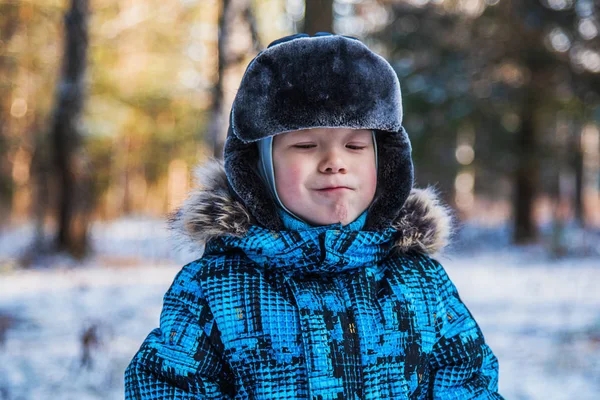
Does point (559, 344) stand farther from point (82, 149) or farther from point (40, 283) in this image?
point (82, 149)

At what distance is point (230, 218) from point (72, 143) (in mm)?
8520

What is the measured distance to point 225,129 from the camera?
8.52m

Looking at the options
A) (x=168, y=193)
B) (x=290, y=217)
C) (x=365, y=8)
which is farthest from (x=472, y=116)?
(x=168, y=193)

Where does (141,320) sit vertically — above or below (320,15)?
below

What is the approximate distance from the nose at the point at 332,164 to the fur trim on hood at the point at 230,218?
30 cm

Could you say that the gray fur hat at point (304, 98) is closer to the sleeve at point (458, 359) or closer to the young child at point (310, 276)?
the young child at point (310, 276)

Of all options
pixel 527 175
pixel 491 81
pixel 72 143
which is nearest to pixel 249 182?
pixel 72 143

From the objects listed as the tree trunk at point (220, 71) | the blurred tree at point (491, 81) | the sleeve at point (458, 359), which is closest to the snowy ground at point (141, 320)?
the sleeve at point (458, 359)

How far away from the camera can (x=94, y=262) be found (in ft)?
30.6

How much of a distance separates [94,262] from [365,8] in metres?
7.60

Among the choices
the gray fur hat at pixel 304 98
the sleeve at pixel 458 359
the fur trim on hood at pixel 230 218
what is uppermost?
the gray fur hat at pixel 304 98

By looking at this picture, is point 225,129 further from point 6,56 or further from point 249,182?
point 6,56

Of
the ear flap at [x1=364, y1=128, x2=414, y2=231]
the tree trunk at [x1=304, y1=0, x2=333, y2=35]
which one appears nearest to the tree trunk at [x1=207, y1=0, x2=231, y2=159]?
the tree trunk at [x1=304, y1=0, x2=333, y2=35]

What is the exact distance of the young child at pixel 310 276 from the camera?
1.62 m
